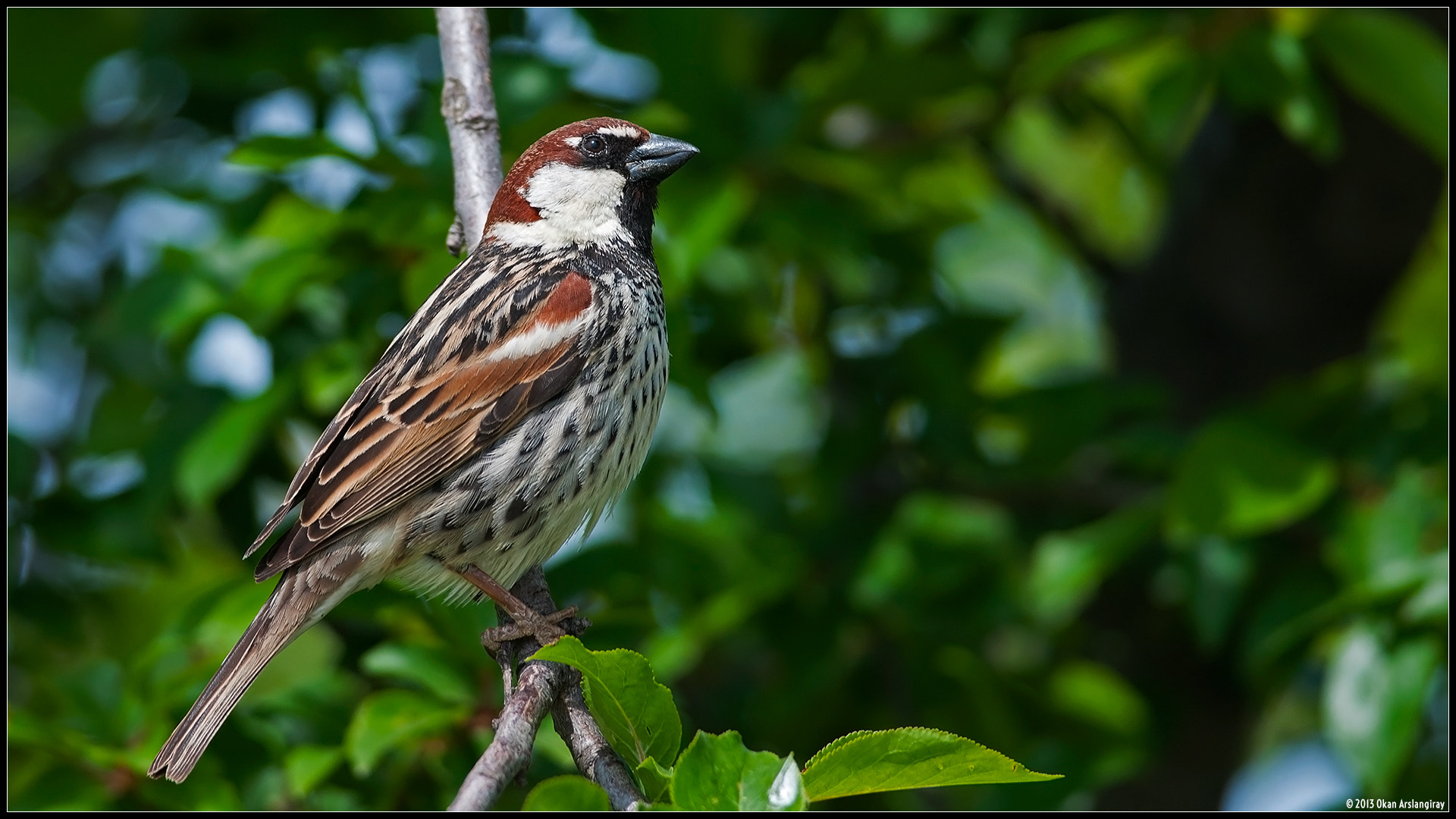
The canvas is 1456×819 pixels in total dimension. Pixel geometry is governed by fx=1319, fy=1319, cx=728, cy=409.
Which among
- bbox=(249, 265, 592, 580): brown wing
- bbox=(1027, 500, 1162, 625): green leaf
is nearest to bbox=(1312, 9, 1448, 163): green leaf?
bbox=(1027, 500, 1162, 625): green leaf

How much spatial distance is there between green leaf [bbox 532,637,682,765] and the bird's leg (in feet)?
2.53

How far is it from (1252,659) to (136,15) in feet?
12.5

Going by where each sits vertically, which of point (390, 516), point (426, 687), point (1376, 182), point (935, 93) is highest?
point (1376, 182)

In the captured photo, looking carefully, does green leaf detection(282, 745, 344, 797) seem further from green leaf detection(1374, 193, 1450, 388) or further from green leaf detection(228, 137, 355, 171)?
green leaf detection(1374, 193, 1450, 388)

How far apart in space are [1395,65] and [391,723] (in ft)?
8.47

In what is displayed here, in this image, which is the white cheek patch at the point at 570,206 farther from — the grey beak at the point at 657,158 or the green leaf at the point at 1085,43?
the green leaf at the point at 1085,43

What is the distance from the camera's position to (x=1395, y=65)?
2953 mm

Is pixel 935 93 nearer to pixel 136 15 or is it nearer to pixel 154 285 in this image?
pixel 154 285

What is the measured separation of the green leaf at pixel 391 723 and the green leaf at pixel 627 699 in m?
0.82

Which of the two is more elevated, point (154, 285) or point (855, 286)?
point (855, 286)

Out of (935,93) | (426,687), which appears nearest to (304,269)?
(426,687)

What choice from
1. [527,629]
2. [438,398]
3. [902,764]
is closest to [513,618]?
[527,629]

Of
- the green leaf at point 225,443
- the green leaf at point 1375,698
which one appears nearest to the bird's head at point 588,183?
the green leaf at point 225,443

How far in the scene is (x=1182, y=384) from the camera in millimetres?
4531
